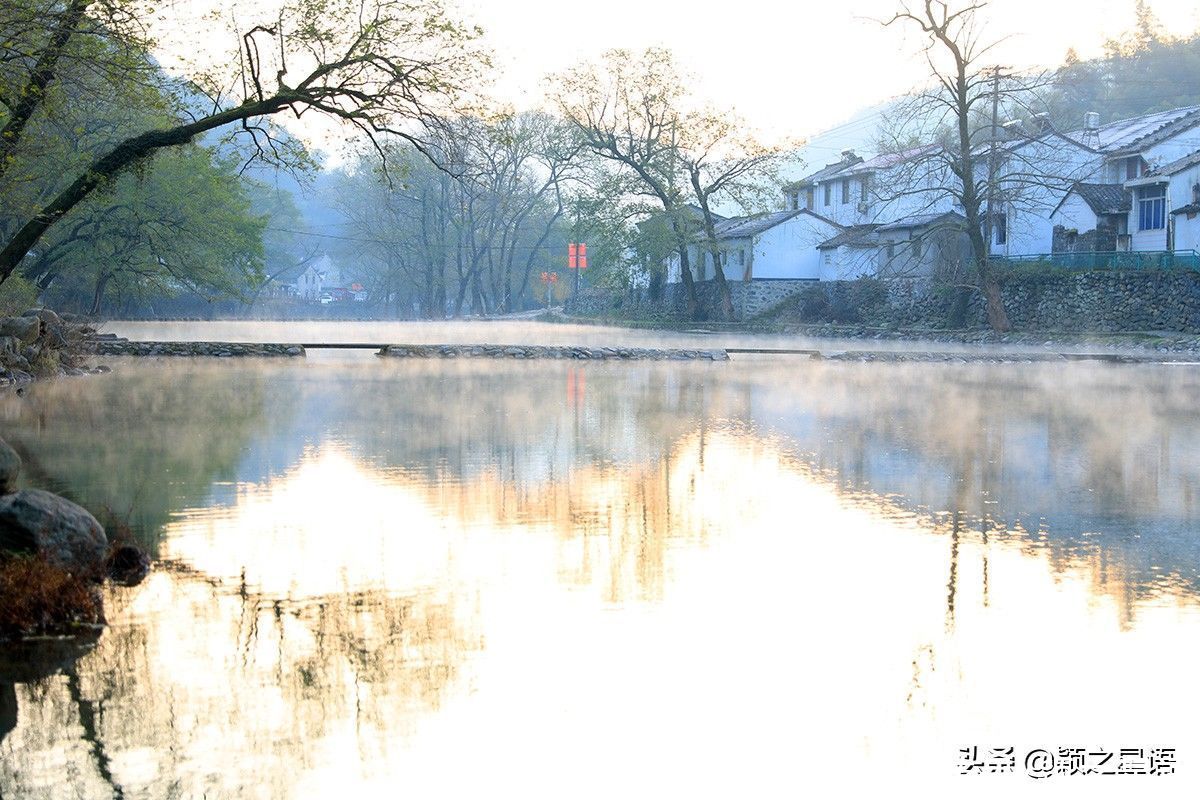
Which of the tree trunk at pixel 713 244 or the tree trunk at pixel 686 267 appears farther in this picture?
the tree trunk at pixel 713 244

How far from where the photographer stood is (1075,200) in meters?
62.8

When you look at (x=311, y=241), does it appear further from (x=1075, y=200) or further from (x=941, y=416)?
(x=941, y=416)

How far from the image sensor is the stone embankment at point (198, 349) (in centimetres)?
4078

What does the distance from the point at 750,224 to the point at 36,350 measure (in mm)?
57951

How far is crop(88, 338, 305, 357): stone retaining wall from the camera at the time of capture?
40.8 m

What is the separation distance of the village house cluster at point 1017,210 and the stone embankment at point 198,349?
22680mm

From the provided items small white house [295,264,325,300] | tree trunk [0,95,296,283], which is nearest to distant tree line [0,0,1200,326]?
tree trunk [0,95,296,283]

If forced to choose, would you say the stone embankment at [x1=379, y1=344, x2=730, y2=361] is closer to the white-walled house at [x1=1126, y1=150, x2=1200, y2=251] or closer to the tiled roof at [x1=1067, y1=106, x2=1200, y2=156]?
the white-walled house at [x1=1126, y1=150, x2=1200, y2=251]

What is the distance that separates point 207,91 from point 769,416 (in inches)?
456

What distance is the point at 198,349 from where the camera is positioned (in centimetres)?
4100

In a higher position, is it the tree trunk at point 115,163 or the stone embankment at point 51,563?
the tree trunk at point 115,163

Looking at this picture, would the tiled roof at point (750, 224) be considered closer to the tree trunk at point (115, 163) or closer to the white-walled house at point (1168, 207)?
the white-walled house at point (1168, 207)

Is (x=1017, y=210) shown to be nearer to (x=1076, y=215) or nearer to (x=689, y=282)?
(x=1076, y=215)

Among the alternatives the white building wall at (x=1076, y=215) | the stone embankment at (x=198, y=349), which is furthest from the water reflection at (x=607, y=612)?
the white building wall at (x=1076, y=215)
